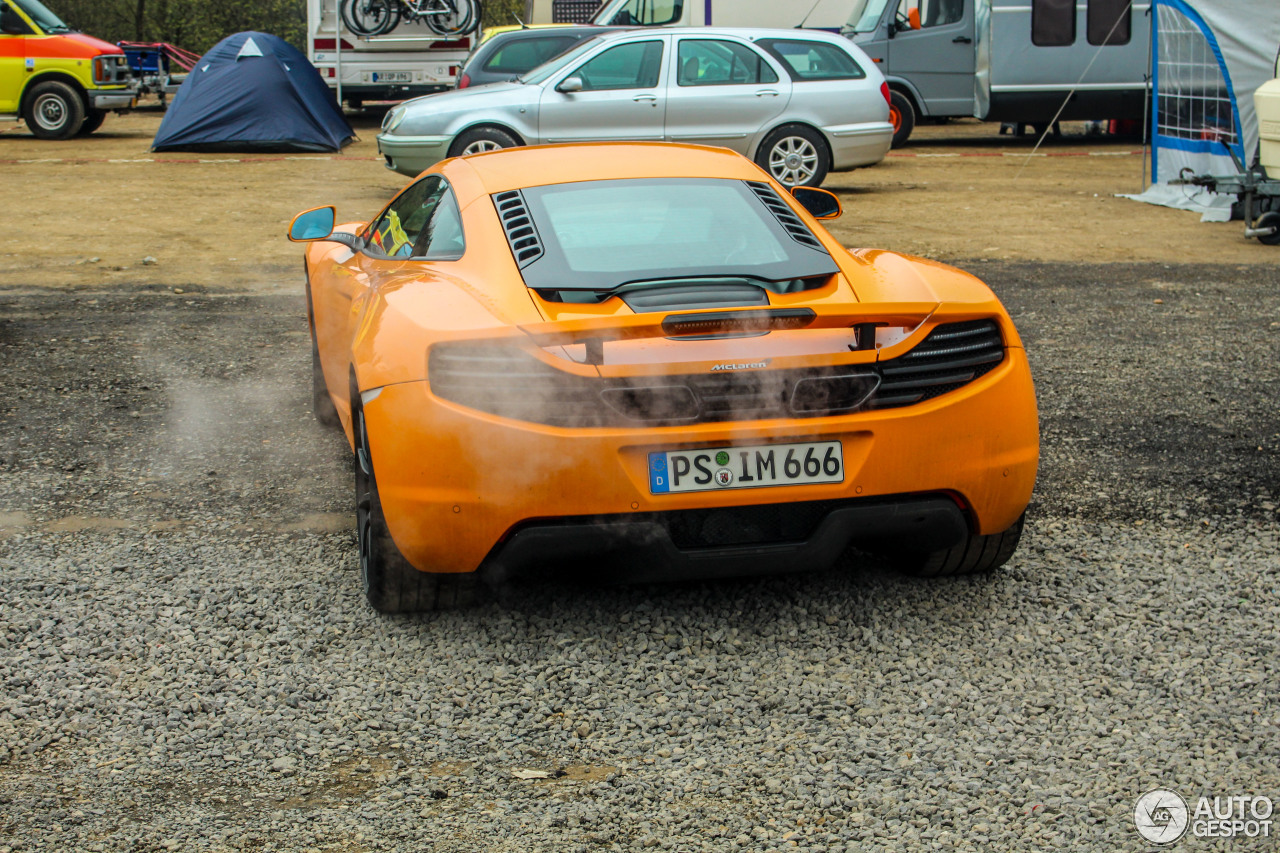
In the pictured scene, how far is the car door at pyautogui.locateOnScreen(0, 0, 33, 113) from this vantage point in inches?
718

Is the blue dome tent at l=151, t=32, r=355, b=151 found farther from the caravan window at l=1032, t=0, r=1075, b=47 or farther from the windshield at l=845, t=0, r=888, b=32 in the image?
the caravan window at l=1032, t=0, r=1075, b=47

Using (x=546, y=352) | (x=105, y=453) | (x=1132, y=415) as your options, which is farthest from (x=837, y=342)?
(x=105, y=453)

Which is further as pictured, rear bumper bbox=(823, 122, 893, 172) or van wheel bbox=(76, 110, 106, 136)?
van wheel bbox=(76, 110, 106, 136)

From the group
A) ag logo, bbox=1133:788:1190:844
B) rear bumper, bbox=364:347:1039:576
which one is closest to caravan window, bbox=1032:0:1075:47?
rear bumper, bbox=364:347:1039:576

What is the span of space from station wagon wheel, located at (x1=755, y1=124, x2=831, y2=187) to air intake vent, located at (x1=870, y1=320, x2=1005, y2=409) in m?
9.92

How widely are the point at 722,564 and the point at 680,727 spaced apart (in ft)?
1.54

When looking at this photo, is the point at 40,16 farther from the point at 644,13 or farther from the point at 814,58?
the point at 814,58

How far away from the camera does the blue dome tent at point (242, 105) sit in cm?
1716

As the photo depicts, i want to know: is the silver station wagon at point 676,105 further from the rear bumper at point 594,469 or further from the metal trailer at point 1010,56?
the rear bumper at point 594,469

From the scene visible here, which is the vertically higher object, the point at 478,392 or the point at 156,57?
the point at 156,57

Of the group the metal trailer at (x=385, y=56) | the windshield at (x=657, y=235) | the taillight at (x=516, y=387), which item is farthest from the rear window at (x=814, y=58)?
the taillight at (x=516, y=387)

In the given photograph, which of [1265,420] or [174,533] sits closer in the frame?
[174,533]

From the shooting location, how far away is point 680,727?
2.90 meters

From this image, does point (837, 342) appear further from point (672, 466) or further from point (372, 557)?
point (372, 557)
